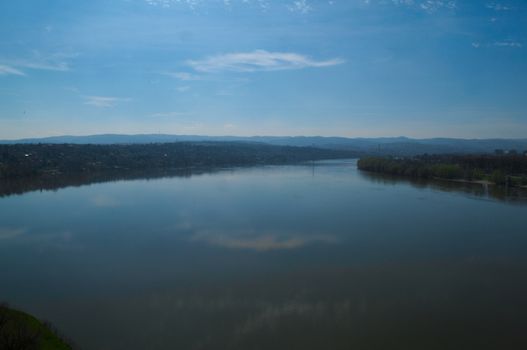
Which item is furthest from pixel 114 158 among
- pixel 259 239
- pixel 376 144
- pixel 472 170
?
pixel 376 144

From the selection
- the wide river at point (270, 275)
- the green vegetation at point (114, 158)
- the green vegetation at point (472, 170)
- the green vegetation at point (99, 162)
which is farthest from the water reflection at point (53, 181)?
the green vegetation at point (472, 170)

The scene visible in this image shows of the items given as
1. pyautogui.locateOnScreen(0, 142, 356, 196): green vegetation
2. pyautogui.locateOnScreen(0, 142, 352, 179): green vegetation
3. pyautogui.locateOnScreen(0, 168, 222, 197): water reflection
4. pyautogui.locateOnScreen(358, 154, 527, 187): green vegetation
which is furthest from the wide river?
pyautogui.locateOnScreen(0, 142, 352, 179): green vegetation

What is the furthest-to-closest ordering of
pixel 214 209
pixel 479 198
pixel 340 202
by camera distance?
pixel 479 198 < pixel 340 202 < pixel 214 209

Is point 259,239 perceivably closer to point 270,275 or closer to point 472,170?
point 270,275

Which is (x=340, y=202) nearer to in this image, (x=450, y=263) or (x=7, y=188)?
(x=450, y=263)

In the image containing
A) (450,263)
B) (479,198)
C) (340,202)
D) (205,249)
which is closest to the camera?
(450,263)

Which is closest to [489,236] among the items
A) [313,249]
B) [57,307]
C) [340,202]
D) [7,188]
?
[313,249]

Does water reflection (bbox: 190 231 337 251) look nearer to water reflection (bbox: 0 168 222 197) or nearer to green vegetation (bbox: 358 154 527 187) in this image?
water reflection (bbox: 0 168 222 197)
